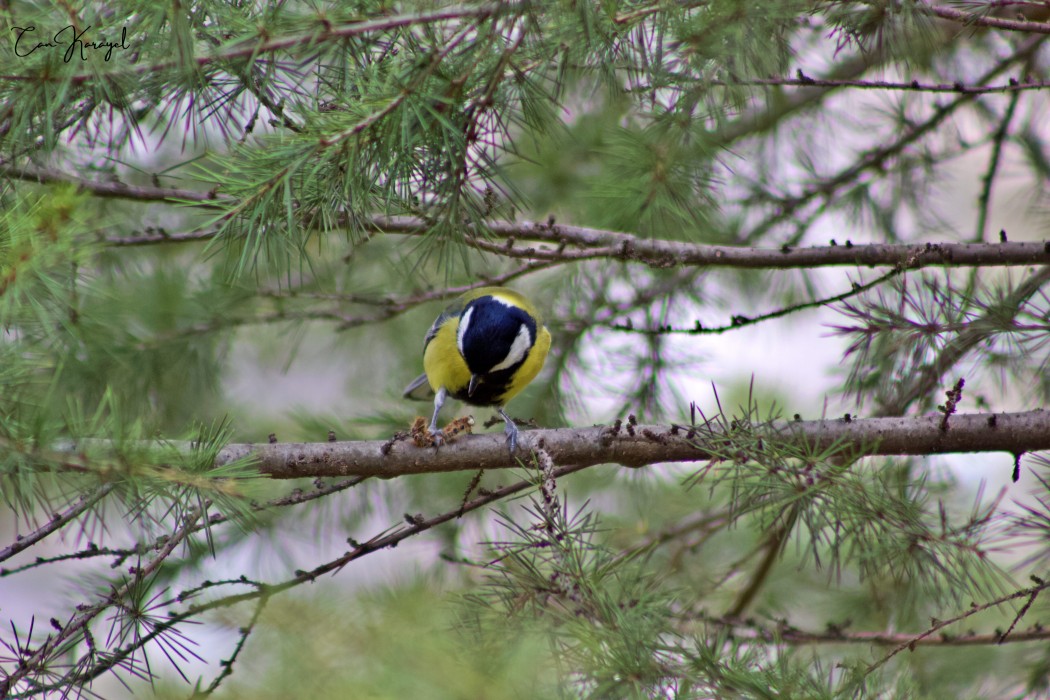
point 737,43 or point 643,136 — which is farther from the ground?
point 643,136

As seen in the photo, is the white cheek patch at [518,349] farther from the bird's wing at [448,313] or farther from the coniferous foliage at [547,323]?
the bird's wing at [448,313]

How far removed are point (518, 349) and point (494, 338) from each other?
4.4 inches

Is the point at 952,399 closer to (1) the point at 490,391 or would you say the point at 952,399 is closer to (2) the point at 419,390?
(1) the point at 490,391

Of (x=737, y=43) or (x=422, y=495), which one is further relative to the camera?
(x=422, y=495)

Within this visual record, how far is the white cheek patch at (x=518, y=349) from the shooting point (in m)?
2.36

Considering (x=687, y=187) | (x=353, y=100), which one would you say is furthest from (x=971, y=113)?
(x=353, y=100)

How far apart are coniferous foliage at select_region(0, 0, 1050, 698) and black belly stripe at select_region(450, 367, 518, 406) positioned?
197 millimetres

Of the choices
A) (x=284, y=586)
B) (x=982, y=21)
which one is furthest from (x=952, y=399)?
(x=284, y=586)

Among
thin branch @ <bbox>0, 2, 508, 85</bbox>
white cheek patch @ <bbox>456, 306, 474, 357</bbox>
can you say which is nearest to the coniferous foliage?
thin branch @ <bbox>0, 2, 508, 85</bbox>

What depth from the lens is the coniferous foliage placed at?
128 centimetres

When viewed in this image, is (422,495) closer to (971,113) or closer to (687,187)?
(687,187)

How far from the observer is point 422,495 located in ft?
9.82

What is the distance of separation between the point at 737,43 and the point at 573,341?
133 cm

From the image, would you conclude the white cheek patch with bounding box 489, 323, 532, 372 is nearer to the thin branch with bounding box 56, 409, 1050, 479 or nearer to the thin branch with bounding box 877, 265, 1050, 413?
the thin branch with bounding box 56, 409, 1050, 479
